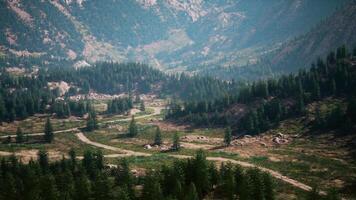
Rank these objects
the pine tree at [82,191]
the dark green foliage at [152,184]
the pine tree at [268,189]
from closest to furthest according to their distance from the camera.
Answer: the pine tree at [268,189]
the dark green foliage at [152,184]
the pine tree at [82,191]

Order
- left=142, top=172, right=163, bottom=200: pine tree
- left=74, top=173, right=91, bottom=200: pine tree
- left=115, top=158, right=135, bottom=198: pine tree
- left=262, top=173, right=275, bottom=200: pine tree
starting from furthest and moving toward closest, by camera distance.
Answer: left=115, top=158, right=135, bottom=198: pine tree
left=74, top=173, right=91, bottom=200: pine tree
left=262, top=173, right=275, bottom=200: pine tree
left=142, top=172, right=163, bottom=200: pine tree

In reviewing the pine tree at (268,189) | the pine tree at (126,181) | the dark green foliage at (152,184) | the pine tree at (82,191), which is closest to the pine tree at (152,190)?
the dark green foliage at (152,184)

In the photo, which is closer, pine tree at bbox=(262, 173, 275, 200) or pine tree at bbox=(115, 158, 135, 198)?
pine tree at bbox=(262, 173, 275, 200)

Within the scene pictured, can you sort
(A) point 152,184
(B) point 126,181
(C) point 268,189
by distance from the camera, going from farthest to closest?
(B) point 126,181 < (A) point 152,184 < (C) point 268,189

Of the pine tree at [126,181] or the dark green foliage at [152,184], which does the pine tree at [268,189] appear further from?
the pine tree at [126,181]

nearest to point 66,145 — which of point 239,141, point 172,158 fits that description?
point 172,158

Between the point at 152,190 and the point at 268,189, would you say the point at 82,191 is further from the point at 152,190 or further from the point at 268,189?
the point at 268,189

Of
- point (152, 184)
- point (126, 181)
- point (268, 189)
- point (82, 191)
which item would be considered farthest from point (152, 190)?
point (268, 189)

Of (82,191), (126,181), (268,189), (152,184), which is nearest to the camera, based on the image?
(268,189)

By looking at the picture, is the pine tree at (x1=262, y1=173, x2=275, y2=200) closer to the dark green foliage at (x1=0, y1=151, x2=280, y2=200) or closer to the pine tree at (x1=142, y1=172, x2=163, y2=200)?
the dark green foliage at (x1=0, y1=151, x2=280, y2=200)

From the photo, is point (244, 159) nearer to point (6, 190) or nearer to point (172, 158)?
point (172, 158)

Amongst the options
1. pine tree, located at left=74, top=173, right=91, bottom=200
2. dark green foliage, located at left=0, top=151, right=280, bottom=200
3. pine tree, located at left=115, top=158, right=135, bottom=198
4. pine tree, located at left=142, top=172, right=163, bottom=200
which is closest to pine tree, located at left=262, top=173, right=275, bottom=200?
dark green foliage, located at left=0, top=151, right=280, bottom=200
